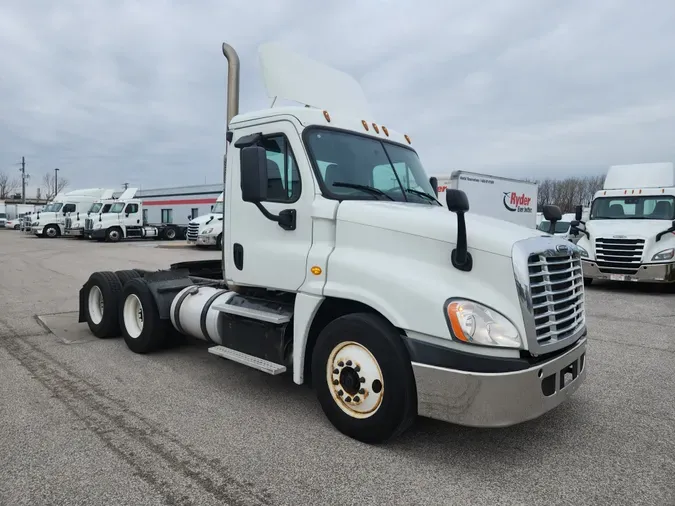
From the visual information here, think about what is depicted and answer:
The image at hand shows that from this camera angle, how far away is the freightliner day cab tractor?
10.4ft

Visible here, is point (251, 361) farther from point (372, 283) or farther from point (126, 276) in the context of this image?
point (126, 276)

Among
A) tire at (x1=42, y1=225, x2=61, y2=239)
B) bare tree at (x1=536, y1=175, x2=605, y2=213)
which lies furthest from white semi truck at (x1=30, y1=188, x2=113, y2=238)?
bare tree at (x1=536, y1=175, x2=605, y2=213)

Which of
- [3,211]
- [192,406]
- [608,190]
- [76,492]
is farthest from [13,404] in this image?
[3,211]

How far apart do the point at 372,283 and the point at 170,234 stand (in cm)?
3180

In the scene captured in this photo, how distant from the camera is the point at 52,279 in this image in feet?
39.9

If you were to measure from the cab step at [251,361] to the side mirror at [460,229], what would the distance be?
1.71 metres

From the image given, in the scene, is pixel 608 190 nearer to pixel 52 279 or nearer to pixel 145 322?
pixel 145 322

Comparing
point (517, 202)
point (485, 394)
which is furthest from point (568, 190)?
A: point (485, 394)

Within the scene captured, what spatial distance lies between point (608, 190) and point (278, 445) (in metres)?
12.8

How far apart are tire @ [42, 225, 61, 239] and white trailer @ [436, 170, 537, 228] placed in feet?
87.2

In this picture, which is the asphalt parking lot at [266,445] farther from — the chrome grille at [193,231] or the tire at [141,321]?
the chrome grille at [193,231]

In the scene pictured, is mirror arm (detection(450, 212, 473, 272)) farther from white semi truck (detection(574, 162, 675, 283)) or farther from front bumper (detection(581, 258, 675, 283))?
front bumper (detection(581, 258, 675, 283))

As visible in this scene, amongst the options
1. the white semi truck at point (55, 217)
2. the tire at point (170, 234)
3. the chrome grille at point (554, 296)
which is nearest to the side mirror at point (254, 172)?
the chrome grille at point (554, 296)

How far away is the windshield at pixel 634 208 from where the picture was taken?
12250 millimetres
